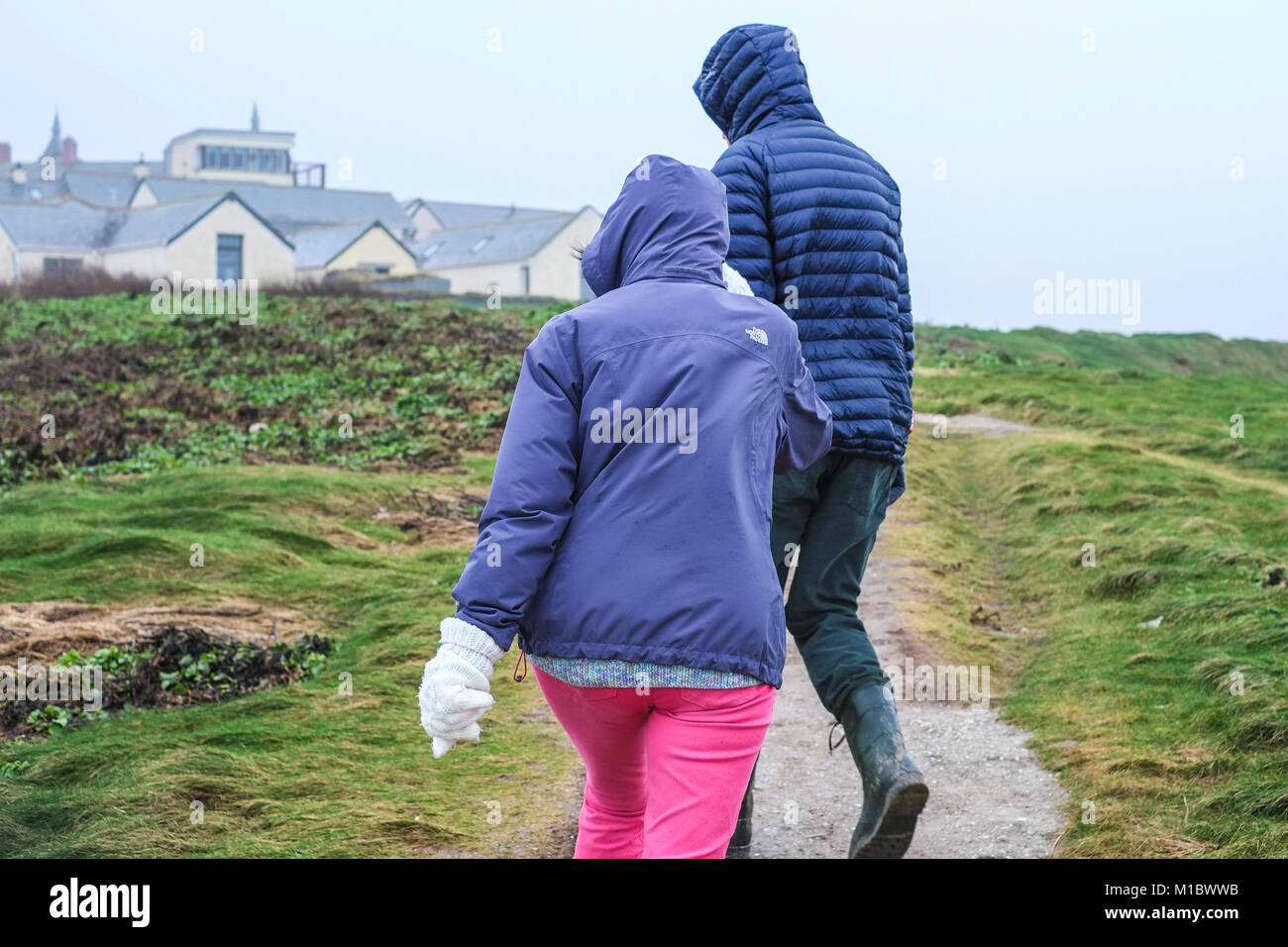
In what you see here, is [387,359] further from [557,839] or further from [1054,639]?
[557,839]

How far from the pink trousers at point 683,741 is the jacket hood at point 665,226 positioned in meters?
0.99

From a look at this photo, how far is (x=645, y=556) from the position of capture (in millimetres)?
2939

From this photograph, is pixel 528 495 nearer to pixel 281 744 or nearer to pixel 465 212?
pixel 281 744

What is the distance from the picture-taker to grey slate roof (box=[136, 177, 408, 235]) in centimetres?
7362

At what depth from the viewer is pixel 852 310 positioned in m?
4.39

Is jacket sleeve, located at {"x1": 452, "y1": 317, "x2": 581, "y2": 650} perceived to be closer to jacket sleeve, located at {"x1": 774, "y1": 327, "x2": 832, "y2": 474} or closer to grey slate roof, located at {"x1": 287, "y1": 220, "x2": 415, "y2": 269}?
jacket sleeve, located at {"x1": 774, "y1": 327, "x2": 832, "y2": 474}

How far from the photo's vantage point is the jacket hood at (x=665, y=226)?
319 cm

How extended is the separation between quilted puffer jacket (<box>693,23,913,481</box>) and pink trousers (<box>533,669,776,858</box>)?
1508mm

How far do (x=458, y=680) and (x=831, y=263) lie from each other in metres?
2.12

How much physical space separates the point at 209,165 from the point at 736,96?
10018 cm

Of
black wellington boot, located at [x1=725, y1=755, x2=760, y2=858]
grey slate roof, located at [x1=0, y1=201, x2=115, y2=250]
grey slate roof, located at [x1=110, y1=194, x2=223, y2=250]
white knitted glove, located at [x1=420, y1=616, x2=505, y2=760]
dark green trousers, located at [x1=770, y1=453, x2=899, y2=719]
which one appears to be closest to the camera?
white knitted glove, located at [x1=420, y1=616, x2=505, y2=760]

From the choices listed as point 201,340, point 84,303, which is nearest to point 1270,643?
point 201,340

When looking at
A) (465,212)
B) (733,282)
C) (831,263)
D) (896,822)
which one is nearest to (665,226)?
(733,282)

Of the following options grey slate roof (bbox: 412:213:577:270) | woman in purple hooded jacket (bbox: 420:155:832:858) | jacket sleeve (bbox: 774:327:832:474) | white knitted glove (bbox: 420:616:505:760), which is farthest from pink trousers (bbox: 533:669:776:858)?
grey slate roof (bbox: 412:213:577:270)
